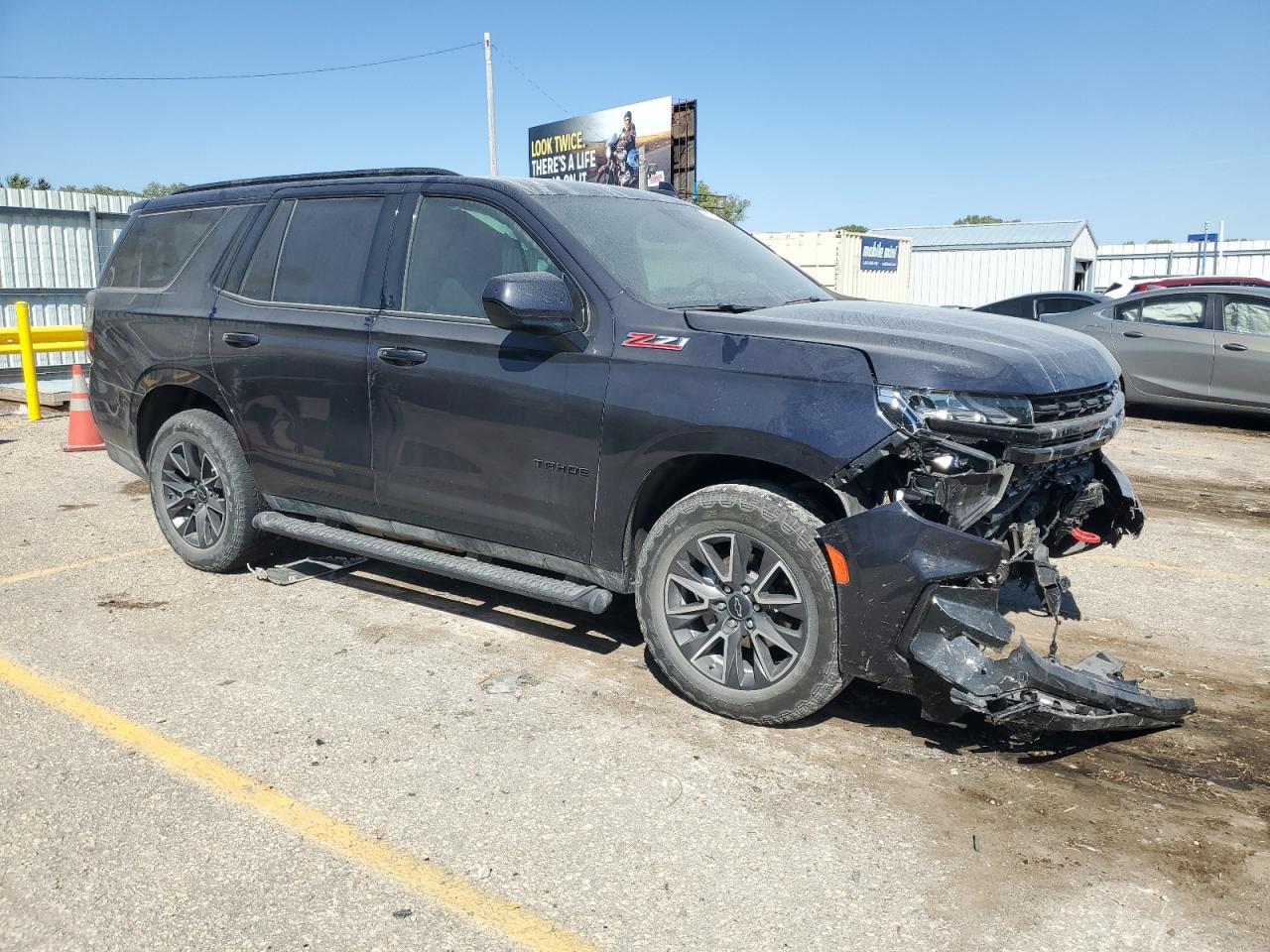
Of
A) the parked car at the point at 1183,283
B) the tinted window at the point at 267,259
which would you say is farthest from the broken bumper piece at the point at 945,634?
the parked car at the point at 1183,283

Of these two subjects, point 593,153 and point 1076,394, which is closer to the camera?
point 1076,394

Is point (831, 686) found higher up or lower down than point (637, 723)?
higher up

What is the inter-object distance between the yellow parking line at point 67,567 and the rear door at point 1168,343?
10.9 metres

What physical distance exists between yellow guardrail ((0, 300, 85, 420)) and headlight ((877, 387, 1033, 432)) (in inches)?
431

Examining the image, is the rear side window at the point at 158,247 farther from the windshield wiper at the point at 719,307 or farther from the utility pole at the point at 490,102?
the utility pole at the point at 490,102

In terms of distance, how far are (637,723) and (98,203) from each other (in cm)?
1996

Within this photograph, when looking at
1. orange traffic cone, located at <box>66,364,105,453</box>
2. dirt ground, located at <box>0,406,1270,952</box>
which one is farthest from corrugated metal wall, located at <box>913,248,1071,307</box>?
dirt ground, located at <box>0,406,1270,952</box>

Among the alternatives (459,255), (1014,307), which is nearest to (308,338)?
(459,255)

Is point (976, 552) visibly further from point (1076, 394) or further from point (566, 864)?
point (566, 864)

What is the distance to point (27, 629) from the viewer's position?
498 centimetres

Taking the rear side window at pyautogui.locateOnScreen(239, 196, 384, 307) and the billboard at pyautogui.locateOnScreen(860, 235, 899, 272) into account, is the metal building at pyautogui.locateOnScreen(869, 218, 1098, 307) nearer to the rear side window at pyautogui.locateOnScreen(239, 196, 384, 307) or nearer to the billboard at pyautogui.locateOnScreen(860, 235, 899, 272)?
the billboard at pyautogui.locateOnScreen(860, 235, 899, 272)

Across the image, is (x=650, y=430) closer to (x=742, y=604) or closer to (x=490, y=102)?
(x=742, y=604)

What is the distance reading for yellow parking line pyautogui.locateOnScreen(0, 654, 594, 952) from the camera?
2.73 metres

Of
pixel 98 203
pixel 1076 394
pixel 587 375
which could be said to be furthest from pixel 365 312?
pixel 98 203
